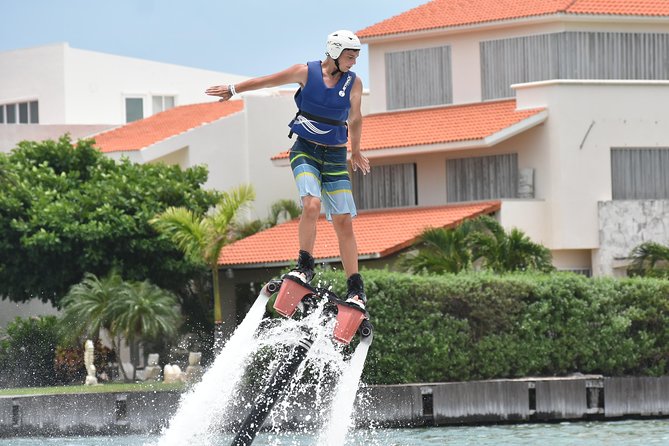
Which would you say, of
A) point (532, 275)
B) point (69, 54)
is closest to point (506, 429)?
point (532, 275)

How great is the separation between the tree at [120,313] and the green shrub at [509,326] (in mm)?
6145

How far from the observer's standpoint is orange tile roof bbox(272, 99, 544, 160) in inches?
1774

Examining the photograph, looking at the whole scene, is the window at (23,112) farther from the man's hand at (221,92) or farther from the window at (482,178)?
the man's hand at (221,92)

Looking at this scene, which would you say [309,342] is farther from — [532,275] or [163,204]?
[163,204]

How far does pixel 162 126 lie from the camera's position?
55.0 m

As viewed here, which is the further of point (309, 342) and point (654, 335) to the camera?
point (654, 335)

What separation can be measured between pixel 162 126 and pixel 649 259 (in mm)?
17847

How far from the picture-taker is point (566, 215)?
44719mm

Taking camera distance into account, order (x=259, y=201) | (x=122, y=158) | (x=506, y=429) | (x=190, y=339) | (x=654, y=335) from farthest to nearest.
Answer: (x=259, y=201)
(x=122, y=158)
(x=190, y=339)
(x=654, y=335)
(x=506, y=429)

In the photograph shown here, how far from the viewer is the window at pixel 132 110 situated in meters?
68.5

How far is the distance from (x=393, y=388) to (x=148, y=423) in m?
4.93

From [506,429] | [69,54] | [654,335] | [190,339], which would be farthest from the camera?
[69,54]

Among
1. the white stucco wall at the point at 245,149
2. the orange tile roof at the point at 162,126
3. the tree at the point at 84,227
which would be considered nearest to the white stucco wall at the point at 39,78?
the orange tile roof at the point at 162,126

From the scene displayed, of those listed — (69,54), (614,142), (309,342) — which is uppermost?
(69,54)
